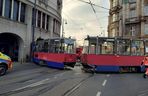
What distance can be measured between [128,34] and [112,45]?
36909 millimetres

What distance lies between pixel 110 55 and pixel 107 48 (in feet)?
2.31

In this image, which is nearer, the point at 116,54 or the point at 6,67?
the point at 6,67

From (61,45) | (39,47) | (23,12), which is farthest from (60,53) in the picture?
(23,12)

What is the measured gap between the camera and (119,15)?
67.9 meters

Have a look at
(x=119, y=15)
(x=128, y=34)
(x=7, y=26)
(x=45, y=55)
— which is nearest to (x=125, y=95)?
(x=45, y=55)

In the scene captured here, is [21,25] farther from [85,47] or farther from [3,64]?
[3,64]

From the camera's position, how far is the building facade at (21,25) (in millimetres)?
38612

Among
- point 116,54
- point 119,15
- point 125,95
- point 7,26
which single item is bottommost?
point 125,95

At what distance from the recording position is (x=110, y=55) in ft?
90.2

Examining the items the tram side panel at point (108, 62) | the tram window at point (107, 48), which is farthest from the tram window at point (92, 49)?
the tram window at point (107, 48)

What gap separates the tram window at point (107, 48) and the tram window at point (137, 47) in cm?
215

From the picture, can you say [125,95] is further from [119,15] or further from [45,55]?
[119,15]

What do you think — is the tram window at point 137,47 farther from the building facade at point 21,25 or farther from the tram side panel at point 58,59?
the building facade at point 21,25

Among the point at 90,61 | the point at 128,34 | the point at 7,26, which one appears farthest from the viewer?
the point at 128,34
